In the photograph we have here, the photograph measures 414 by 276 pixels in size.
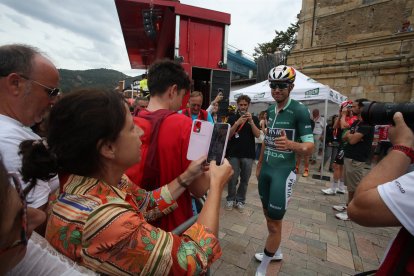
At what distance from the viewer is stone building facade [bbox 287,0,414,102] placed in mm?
10867

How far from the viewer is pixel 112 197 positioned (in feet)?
2.88

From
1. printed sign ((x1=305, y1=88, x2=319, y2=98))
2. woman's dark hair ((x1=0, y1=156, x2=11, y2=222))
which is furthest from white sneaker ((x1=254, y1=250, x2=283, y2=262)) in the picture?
printed sign ((x1=305, y1=88, x2=319, y2=98))

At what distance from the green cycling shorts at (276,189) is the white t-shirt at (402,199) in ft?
4.98

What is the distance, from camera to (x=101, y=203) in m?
0.83

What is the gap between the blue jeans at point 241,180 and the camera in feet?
15.2

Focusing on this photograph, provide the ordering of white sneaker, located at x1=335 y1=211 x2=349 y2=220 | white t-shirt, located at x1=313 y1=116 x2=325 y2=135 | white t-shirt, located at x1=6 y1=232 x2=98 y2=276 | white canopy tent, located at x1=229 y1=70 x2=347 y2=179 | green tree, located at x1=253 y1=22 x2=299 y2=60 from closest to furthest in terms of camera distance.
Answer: white t-shirt, located at x1=6 y1=232 x2=98 y2=276
white sneaker, located at x1=335 y1=211 x2=349 y2=220
white canopy tent, located at x1=229 y1=70 x2=347 y2=179
white t-shirt, located at x1=313 y1=116 x2=325 y2=135
green tree, located at x1=253 y1=22 x2=299 y2=60

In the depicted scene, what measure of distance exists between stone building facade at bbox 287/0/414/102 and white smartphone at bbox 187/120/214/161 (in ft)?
41.1

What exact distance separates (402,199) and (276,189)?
1592 mm

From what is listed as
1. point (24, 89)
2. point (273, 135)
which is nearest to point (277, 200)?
point (273, 135)

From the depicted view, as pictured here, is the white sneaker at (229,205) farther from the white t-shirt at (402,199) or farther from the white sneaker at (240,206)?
the white t-shirt at (402,199)

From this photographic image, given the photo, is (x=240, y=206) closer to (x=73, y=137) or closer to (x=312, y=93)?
(x=73, y=137)

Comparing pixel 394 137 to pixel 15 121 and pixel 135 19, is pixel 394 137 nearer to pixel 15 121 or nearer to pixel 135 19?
pixel 15 121

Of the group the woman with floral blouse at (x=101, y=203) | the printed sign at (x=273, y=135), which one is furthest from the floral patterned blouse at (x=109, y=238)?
the printed sign at (x=273, y=135)

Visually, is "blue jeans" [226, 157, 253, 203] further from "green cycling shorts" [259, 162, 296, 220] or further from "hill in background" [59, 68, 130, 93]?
"hill in background" [59, 68, 130, 93]
